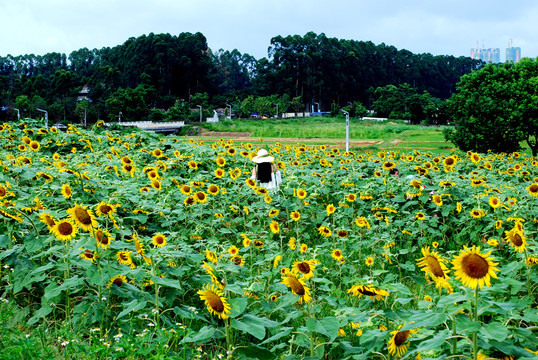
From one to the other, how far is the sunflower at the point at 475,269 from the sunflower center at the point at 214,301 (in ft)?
Answer: 3.07

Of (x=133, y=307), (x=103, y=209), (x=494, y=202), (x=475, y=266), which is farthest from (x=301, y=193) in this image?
(x=475, y=266)

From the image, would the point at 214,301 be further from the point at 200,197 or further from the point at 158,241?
the point at 200,197

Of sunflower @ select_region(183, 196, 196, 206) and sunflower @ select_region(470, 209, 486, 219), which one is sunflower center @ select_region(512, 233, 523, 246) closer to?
sunflower @ select_region(470, 209, 486, 219)

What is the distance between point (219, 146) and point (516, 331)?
19.4 feet

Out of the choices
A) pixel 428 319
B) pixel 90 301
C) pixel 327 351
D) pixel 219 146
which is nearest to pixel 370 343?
pixel 428 319

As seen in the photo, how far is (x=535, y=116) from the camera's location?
1692cm

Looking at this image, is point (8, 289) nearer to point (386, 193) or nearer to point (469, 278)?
point (469, 278)

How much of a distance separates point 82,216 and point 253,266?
1.73m

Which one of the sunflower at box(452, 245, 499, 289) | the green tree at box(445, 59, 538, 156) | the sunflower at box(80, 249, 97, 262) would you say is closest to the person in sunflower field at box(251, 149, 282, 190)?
the sunflower at box(80, 249, 97, 262)

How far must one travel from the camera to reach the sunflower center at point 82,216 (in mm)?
2336

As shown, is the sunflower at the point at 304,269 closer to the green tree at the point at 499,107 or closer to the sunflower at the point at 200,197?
the sunflower at the point at 200,197

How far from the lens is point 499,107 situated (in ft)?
55.8

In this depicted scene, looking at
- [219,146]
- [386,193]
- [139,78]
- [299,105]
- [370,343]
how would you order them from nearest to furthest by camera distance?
[370,343]
[386,193]
[219,146]
[299,105]
[139,78]

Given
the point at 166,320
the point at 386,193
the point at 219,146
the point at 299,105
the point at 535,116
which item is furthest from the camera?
the point at 299,105
